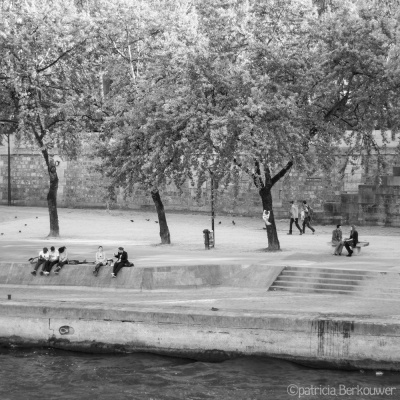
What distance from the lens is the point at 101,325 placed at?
940 inches

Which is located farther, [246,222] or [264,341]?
[246,222]

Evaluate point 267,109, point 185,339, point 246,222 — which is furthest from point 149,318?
point 246,222

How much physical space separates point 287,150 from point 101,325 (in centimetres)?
1057

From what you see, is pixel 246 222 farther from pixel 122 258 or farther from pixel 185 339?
pixel 185 339

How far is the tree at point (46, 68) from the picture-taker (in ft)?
125

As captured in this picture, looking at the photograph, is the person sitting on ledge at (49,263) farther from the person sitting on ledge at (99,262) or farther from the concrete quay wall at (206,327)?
the concrete quay wall at (206,327)

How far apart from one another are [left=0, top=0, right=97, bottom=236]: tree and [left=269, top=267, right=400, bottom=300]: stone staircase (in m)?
14.9

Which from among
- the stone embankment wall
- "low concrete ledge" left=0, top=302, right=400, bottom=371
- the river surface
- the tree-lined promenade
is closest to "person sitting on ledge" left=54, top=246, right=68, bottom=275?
"low concrete ledge" left=0, top=302, right=400, bottom=371

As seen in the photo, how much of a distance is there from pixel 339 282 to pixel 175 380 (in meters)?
6.78

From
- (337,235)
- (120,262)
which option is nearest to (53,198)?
(120,262)

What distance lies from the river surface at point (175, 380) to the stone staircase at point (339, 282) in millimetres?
4353

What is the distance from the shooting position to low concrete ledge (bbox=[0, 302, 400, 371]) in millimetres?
21484

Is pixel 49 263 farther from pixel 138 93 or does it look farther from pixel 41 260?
pixel 138 93

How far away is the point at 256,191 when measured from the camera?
48188 mm
